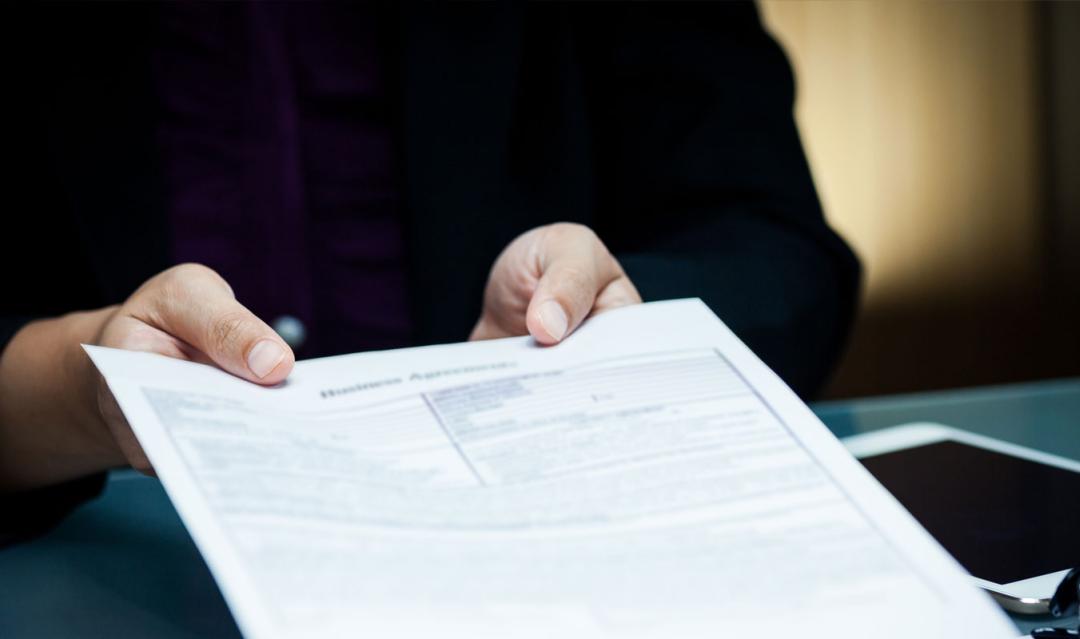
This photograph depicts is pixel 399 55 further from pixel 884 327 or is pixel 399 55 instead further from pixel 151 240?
pixel 884 327

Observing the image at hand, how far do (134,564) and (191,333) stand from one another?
0.43 feet

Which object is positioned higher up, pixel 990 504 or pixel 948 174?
pixel 990 504

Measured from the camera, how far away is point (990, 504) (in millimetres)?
510

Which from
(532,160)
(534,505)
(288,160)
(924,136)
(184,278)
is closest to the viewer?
(534,505)

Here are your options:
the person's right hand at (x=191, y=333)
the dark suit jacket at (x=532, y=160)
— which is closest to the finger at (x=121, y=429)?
the person's right hand at (x=191, y=333)

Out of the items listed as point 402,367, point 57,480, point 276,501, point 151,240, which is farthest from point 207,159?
point 276,501

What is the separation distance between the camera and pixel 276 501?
12.9 inches

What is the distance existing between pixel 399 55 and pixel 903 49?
156 centimetres

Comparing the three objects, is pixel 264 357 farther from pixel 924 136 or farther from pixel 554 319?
pixel 924 136

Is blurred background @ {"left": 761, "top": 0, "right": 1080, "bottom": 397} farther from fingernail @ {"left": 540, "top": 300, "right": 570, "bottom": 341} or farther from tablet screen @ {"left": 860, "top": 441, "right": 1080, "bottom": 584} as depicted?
fingernail @ {"left": 540, "top": 300, "right": 570, "bottom": 341}

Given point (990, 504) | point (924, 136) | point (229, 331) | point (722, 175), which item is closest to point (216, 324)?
point (229, 331)

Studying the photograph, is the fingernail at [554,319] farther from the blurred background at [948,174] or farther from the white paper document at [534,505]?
the blurred background at [948,174]

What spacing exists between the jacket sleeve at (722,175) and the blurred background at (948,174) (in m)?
1.22

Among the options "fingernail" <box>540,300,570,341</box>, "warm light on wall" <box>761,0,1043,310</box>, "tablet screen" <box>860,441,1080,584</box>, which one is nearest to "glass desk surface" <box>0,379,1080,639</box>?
"tablet screen" <box>860,441,1080,584</box>
